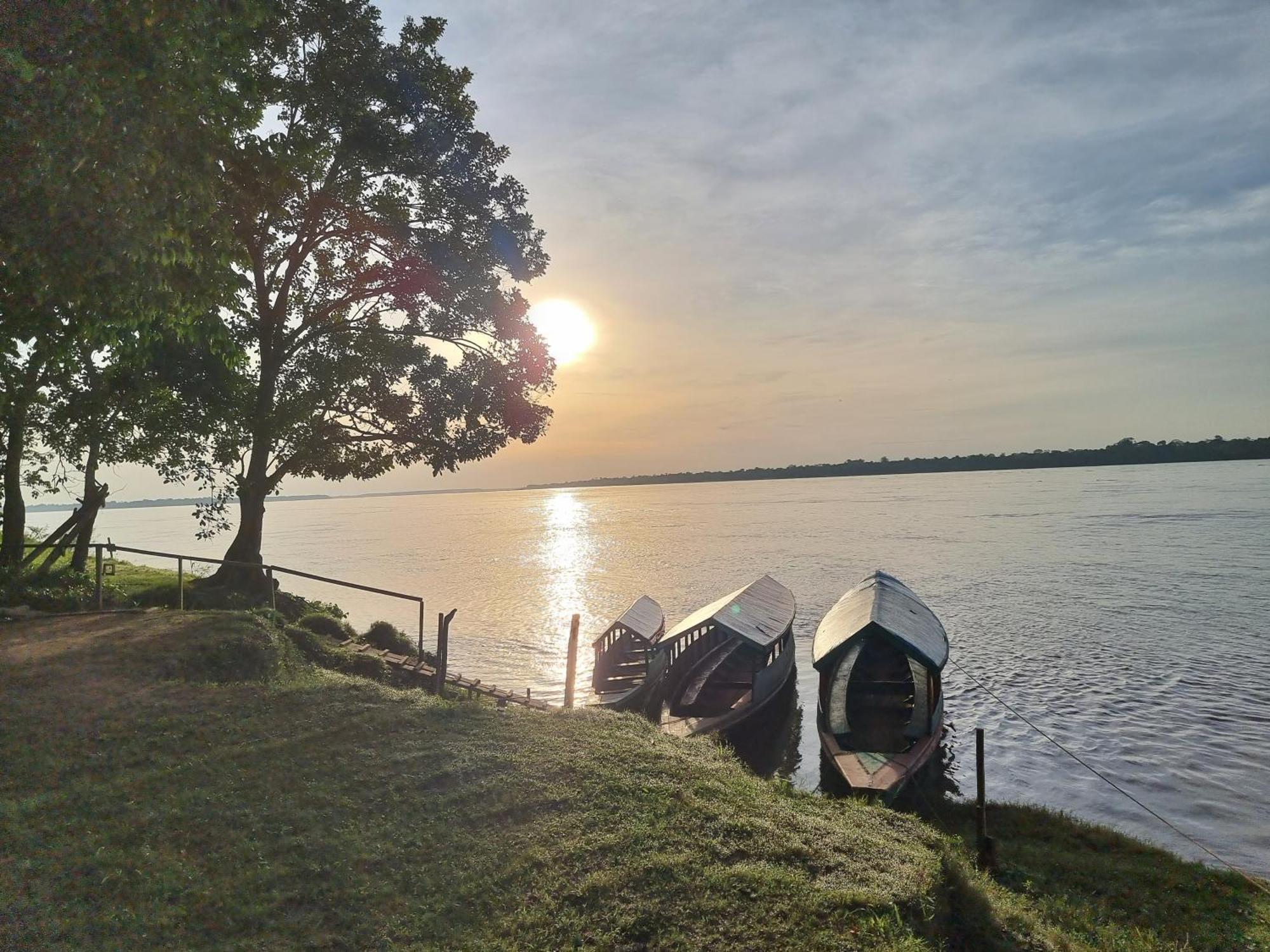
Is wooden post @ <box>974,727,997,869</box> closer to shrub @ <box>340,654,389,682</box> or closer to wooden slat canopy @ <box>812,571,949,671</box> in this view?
wooden slat canopy @ <box>812,571,949,671</box>

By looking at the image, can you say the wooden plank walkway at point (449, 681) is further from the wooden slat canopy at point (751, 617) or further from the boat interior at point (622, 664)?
the wooden slat canopy at point (751, 617)

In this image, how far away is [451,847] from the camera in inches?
311

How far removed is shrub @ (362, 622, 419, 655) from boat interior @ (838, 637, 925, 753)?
1464cm

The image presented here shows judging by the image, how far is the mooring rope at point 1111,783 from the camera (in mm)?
12594

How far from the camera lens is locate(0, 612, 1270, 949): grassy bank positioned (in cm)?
657

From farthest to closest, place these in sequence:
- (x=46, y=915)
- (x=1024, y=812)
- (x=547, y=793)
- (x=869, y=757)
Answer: (x=869, y=757), (x=1024, y=812), (x=547, y=793), (x=46, y=915)

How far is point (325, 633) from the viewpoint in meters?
21.8

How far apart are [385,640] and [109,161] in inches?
702

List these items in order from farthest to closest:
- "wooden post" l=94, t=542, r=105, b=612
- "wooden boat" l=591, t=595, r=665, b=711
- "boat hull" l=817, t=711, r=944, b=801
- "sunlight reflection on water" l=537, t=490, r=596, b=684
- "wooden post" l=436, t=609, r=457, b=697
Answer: "sunlight reflection on water" l=537, t=490, r=596, b=684
"wooden boat" l=591, t=595, r=665, b=711
"wooden post" l=94, t=542, r=105, b=612
"wooden post" l=436, t=609, r=457, b=697
"boat hull" l=817, t=711, r=944, b=801

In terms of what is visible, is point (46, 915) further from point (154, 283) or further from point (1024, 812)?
point (1024, 812)

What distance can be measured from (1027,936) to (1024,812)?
8.85 metres

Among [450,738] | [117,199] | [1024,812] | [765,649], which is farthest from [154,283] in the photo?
[1024,812]

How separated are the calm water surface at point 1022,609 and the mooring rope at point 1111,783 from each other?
25 cm

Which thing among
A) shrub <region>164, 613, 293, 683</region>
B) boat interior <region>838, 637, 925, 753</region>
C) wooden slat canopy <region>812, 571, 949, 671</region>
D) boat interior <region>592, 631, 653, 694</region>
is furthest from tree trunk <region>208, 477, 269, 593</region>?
boat interior <region>838, 637, 925, 753</region>
